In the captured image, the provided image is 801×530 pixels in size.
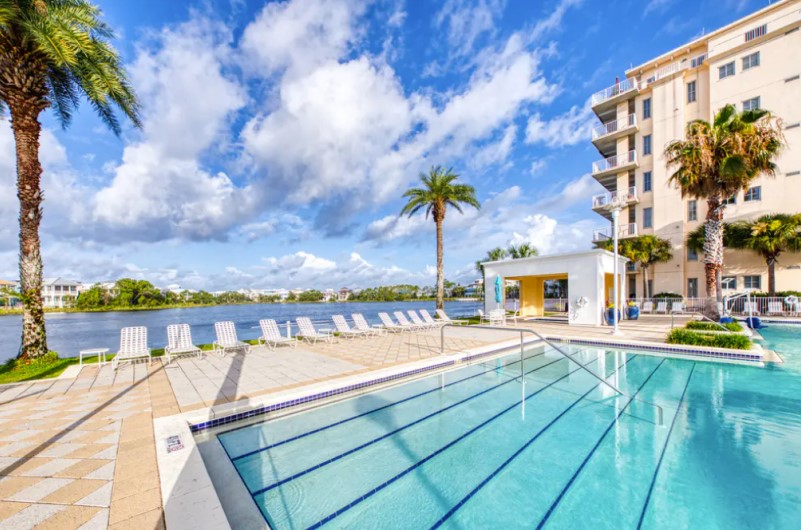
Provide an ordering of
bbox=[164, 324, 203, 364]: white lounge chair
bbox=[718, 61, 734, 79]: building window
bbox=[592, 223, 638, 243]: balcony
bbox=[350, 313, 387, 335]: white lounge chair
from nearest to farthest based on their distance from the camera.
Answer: bbox=[164, 324, 203, 364]: white lounge chair < bbox=[350, 313, 387, 335]: white lounge chair < bbox=[718, 61, 734, 79]: building window < bbox=[592, 223, 638, 243]: balcony

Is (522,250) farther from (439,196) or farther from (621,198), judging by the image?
(439,196)

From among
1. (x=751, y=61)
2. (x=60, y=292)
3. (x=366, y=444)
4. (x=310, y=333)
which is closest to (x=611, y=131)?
(x=751, y=61)

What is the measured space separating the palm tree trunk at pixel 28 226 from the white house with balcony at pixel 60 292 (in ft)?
271

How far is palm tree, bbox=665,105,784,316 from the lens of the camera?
1277cm

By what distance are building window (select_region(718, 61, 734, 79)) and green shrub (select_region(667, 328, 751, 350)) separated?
24.2m

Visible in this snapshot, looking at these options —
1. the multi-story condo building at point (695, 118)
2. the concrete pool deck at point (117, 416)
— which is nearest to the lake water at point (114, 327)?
the concrete pool deck at point (117, 416)

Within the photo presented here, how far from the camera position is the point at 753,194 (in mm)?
21641

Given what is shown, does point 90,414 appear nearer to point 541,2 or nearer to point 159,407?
point 159,407

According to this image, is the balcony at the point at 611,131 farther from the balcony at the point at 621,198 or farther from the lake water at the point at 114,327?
the lake water at the point at 114,327

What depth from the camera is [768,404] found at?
5727 mm

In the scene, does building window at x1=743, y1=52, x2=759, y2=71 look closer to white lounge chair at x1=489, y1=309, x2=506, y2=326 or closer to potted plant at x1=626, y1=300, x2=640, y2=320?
potted plant at x1=626, y1=300, x2=640, y2=320

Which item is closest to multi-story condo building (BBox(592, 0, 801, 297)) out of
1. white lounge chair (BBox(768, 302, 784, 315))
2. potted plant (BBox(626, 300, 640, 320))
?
white lounge chair (BBox(768, 302, 784, 315))

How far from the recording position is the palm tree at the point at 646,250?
74.5 feet

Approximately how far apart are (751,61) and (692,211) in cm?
1019
